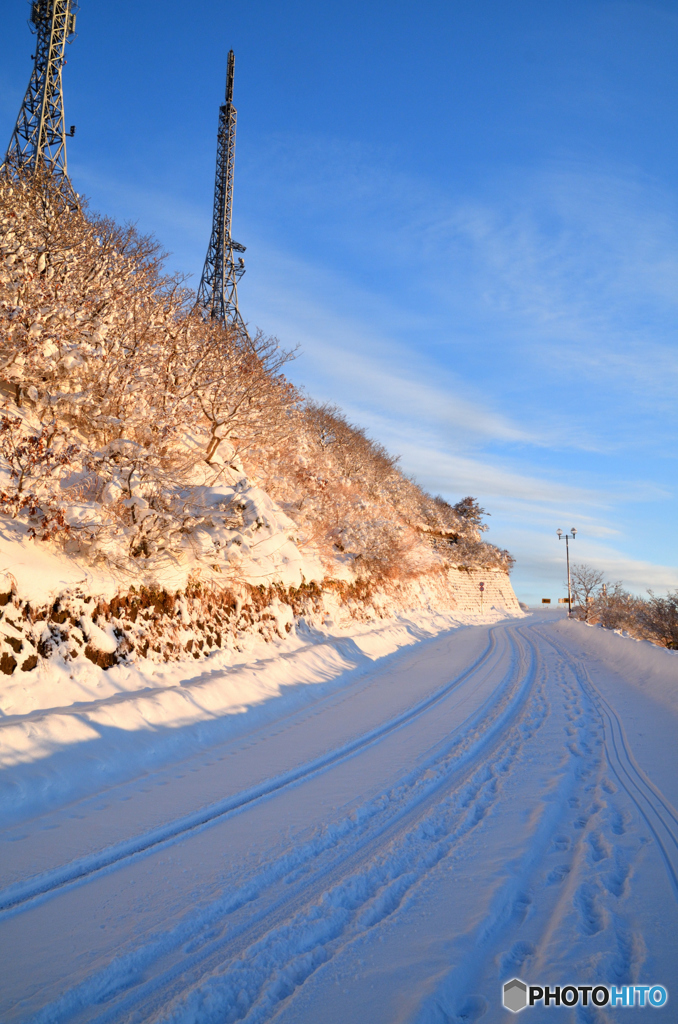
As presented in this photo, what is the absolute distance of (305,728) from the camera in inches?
325

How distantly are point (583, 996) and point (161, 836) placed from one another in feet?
11.1

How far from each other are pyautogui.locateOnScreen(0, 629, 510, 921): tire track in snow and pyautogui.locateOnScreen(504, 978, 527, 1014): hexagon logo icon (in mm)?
2900

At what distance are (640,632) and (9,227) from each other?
29757 mm

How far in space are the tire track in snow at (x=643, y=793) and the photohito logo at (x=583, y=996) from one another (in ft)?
3.83

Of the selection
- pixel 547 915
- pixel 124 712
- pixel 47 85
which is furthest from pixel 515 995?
pixel 47 85

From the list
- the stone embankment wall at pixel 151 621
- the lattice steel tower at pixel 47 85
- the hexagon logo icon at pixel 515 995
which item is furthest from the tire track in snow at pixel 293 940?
the lattice steel tower at pixel 47 85

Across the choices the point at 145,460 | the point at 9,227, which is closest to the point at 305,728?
the point at 145,460

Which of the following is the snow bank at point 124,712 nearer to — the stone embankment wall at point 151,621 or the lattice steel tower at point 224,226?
the stone embankment wall at point 151,621

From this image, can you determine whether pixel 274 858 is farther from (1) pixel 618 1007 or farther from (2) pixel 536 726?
(2) pixel 536 726

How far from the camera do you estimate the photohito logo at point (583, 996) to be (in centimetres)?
277

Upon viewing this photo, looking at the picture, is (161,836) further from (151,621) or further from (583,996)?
(151,621)

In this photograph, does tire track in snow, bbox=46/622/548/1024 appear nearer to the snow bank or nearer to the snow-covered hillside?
the snow bank

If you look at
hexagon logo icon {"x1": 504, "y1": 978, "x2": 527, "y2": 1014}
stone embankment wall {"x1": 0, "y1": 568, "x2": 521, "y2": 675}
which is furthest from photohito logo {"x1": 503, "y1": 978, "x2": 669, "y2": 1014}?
stone embankment wall {"x1": 0, "y1": 568, "x2": 521, "y2": 675}

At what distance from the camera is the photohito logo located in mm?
2768
